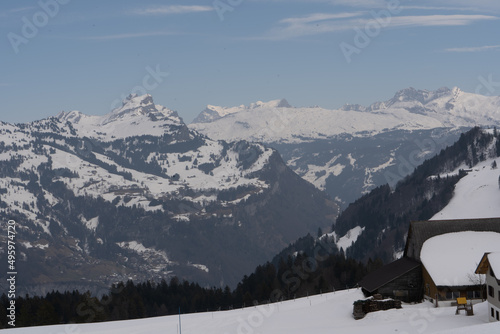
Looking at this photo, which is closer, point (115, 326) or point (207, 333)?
point (207, 333)

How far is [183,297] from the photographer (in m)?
182

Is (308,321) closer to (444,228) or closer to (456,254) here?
(456,254)

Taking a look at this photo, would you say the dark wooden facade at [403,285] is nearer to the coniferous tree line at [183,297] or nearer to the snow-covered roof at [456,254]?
the snow-covered roof at [456,254]

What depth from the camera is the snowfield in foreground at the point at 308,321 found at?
2677 inches

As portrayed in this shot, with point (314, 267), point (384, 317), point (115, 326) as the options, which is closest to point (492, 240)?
point (384, 317)

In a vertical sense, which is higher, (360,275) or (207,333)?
(360,275)

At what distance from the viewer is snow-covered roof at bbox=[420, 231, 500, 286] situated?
79.6 metres

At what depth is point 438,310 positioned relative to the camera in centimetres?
7481

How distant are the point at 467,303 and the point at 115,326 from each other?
41.4 metres

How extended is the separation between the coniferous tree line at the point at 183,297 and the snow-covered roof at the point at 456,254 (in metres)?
52.9

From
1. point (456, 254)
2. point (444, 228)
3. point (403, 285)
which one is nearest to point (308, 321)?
point (403, 285)

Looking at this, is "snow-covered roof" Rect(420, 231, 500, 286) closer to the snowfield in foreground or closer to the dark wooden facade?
the dark wooden facade

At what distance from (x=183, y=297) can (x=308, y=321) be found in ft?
350

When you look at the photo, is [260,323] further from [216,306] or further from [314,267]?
[314,267]
